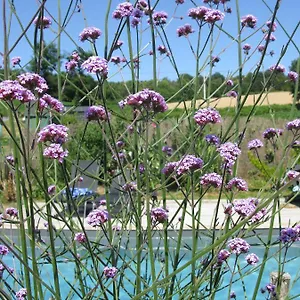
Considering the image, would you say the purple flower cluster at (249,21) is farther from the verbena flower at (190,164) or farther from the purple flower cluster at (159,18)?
the verbena flower at (190,164)

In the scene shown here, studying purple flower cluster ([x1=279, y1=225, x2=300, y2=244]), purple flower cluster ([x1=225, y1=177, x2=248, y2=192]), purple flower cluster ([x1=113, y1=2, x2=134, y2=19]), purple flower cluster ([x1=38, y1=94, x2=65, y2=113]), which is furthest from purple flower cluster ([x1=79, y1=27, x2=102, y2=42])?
purple flower cluster ([x1=279, y1=225, x2=300, y2=244])

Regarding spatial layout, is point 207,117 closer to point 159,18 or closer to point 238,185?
point 238,185

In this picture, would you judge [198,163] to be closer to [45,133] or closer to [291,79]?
[45,133]

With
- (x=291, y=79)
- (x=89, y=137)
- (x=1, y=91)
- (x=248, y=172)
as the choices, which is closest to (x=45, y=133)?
(x=1, y=91)

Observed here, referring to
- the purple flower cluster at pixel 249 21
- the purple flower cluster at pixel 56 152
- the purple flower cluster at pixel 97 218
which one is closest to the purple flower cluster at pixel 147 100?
the purple flower cluster at pixel 56 152

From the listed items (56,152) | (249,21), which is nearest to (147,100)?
(56,152)

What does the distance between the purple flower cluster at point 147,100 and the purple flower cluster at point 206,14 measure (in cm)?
71

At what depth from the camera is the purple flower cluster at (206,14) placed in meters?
2.14

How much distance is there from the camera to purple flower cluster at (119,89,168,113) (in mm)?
1558

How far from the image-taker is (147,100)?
156 cm

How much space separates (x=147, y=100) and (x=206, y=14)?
29.4 inches

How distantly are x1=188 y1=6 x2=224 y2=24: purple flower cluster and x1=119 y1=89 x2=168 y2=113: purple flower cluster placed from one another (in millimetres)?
707

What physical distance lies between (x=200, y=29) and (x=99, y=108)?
2.18 feet

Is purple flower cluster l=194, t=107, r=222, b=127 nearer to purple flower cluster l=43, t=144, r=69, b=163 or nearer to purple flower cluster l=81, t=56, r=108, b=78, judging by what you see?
purple flower cluster l=81, t=56, r=108, b=78
